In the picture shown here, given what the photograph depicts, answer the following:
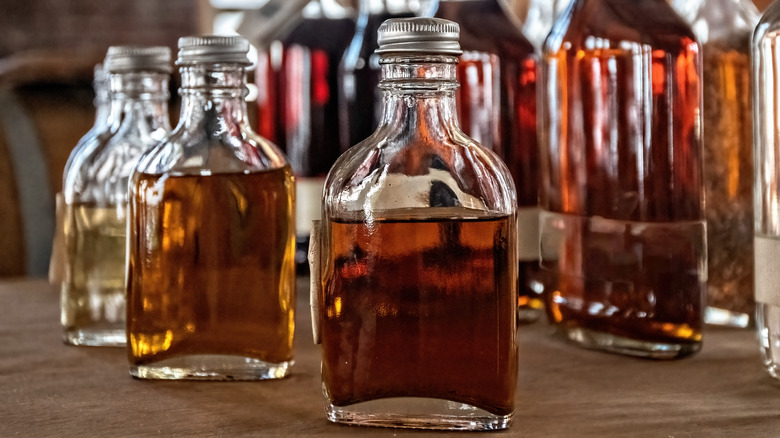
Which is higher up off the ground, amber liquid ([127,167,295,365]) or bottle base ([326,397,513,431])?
amber liquid ([127,167,295,365])

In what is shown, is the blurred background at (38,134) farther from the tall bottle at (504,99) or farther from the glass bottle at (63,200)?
the glass bottle at (63,200)

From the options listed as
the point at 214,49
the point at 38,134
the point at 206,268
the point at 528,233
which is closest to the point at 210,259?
the point at 206,268

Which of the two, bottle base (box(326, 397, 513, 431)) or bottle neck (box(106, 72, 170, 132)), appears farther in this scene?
bottle neck (box(106, 72, 170, 132))

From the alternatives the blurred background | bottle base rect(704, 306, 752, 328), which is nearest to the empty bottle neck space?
the blurred background

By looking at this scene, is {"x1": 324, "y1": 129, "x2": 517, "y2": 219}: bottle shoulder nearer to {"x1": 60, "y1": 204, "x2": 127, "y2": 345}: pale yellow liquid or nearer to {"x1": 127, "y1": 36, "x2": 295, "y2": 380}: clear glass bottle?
{"x1": 127, "y1": 36, "x2": 295, "y2": 380}: clear glass bottle

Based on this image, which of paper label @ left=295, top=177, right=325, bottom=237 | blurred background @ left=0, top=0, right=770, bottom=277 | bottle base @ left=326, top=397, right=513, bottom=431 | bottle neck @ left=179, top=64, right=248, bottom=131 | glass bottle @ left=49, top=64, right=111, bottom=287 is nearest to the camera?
bottle base @ left=326, top=397, right=513, bottom=431

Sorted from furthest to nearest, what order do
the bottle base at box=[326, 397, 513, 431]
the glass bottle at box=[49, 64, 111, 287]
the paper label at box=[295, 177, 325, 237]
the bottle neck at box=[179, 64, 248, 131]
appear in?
the paper label at box=[295, 177, 325, 237], the glass bottle at box=[49, 64, 111, 287], the bottle neck at box=[179, 64, 248, 131], the bottle base at box=[326, 397, 513, 431]

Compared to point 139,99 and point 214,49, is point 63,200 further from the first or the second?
point 214,49
